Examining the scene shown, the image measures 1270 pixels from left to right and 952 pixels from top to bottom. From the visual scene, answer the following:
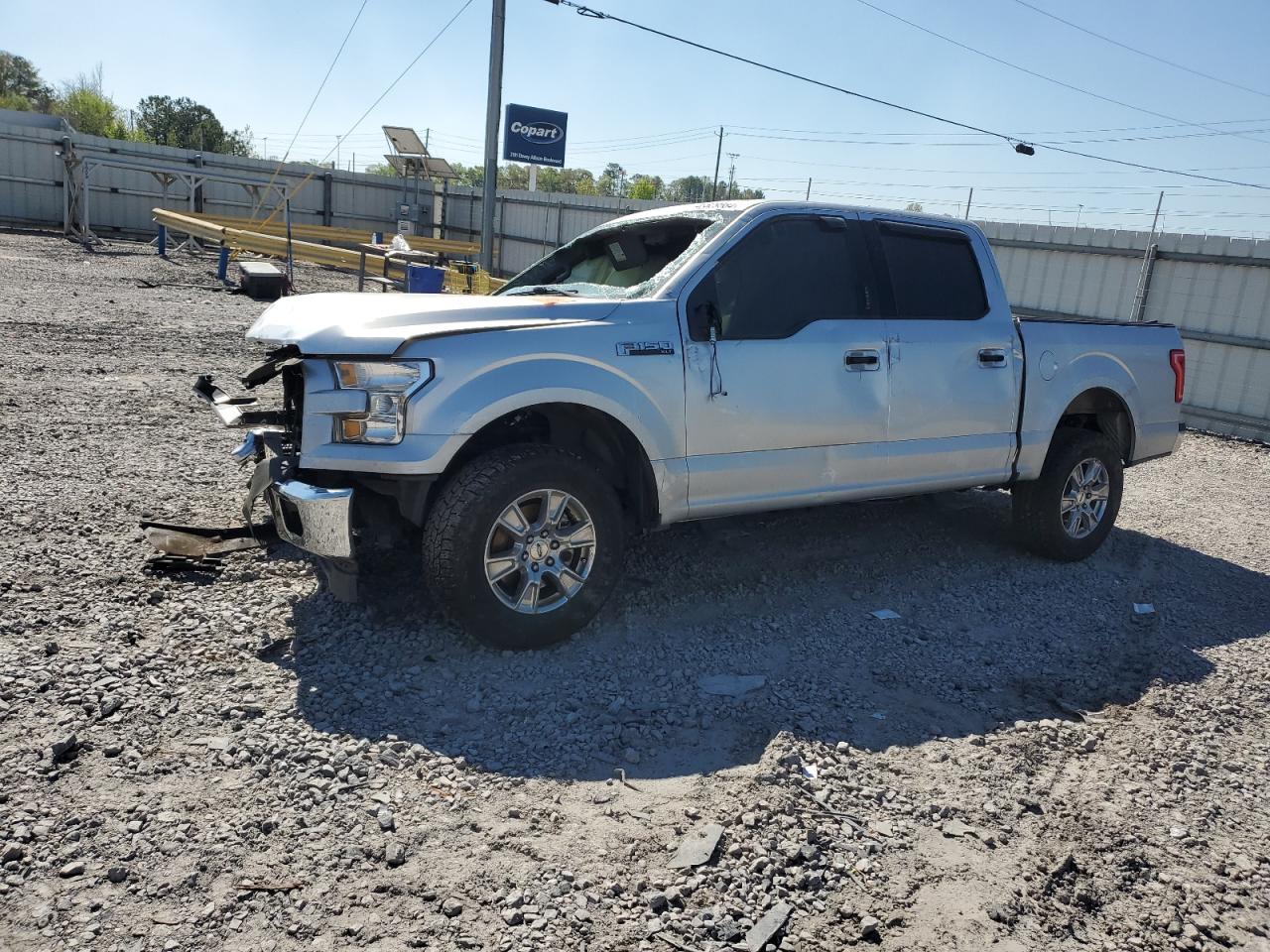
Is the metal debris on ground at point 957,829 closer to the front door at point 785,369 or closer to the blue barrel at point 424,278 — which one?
the front door at point 785,369

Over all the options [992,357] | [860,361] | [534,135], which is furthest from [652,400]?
[534,135]

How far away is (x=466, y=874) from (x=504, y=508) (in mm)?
1657

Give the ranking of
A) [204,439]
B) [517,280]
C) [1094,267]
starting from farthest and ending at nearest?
[1094,267], [204,439], [517,280]

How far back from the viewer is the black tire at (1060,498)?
629cm

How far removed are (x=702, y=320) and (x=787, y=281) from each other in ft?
2.15

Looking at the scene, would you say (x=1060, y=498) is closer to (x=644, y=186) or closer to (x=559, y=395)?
(x=559, y=395)

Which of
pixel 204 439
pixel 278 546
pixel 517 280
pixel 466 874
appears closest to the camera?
→ pixel 466 874

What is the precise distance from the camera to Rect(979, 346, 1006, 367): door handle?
5793 millimetres

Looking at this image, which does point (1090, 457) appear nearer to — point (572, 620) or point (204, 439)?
point (572, 620)

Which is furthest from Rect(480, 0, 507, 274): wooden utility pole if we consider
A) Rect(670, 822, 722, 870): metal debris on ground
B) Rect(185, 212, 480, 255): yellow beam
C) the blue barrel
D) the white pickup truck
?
Rect(670, 822, 722, 870): metal debris on ground

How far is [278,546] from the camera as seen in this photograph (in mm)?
5469

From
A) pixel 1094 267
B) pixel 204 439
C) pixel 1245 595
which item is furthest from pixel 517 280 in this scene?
pixel 1094 267

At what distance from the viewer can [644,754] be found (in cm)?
375

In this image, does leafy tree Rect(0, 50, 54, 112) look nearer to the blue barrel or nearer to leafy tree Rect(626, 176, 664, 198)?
leafy tree Rect(626, 176, 664, 198)
